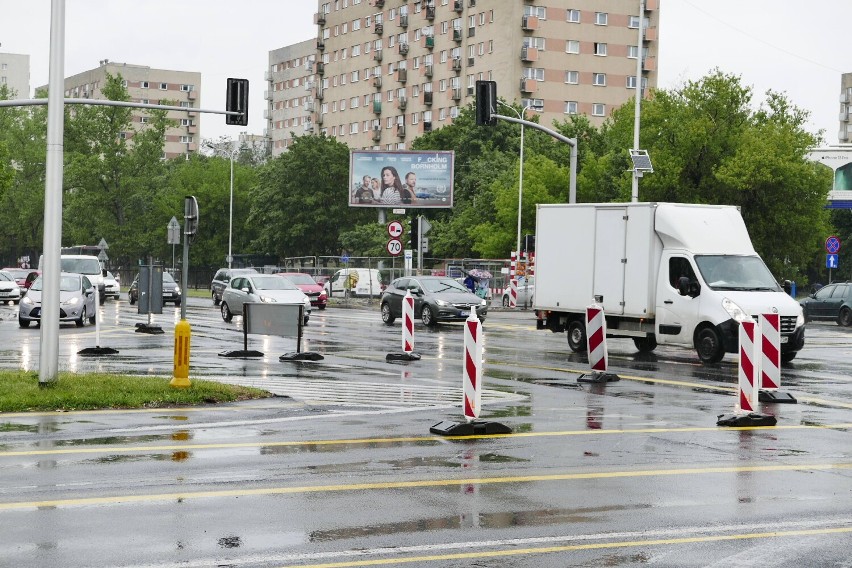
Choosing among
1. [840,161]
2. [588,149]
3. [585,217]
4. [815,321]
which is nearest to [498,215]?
[588,149]

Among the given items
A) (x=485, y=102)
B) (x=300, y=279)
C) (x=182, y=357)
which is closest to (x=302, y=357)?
(x=182, y=357)

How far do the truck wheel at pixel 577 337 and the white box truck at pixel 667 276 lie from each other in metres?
0.02

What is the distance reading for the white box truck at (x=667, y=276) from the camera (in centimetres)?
2423

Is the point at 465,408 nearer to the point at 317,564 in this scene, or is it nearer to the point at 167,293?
the point at 317,564

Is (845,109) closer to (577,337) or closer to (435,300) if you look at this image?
(435,300)

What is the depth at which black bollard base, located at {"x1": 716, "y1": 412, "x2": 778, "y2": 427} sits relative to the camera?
14.1m

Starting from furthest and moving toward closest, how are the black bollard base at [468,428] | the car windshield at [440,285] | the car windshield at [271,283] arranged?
the car windshield at [440,285], the car windshield at [271,283], the black bollard base at [468,428]

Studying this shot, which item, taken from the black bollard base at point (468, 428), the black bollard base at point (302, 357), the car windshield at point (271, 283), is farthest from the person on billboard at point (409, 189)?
the black bollard base at point (468, 428)

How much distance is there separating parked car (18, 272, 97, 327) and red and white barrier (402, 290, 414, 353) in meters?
13.3

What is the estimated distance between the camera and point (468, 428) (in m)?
12.9

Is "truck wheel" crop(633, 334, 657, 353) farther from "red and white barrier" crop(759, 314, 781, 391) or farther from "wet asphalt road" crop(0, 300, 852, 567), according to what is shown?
"red and white barrier" crop(759, 314, 781, 391)

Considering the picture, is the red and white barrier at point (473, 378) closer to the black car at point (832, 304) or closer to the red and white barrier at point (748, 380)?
the red and white barrier at point (748, 380)

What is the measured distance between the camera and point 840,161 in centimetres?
8388

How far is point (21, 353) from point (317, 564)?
1855 centimetres
